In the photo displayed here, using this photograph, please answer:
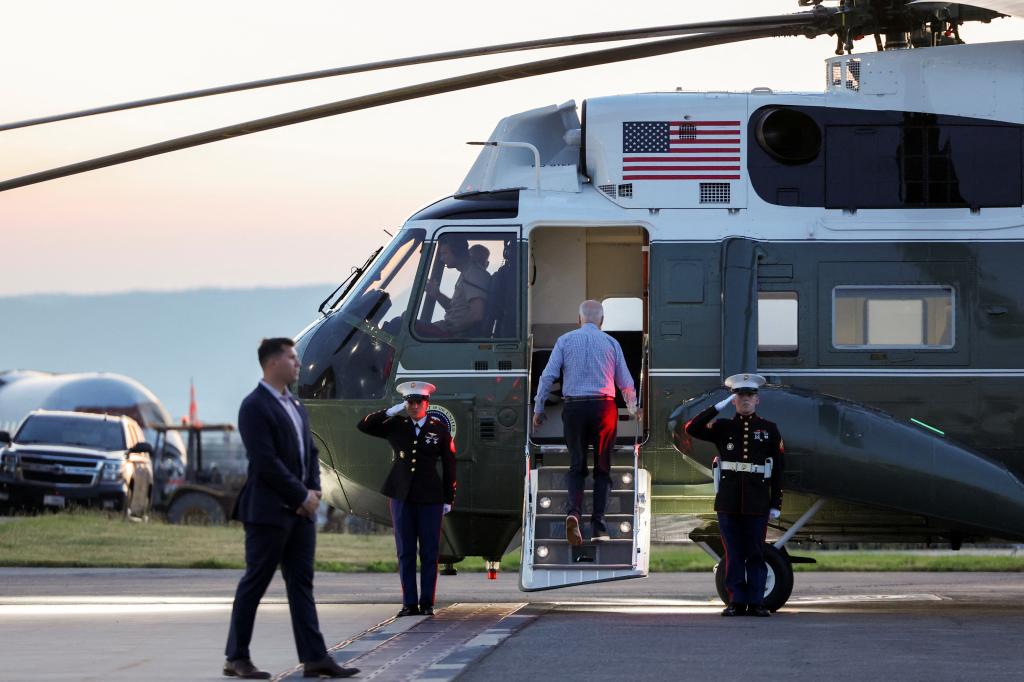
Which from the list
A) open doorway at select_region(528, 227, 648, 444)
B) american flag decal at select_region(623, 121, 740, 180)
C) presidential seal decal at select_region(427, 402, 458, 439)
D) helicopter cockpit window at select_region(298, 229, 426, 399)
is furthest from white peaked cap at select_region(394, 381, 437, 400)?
american flag decal at select_region(623, 121, 740, 180)

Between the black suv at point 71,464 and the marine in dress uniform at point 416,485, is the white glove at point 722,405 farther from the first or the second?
the black suv at point 71,464

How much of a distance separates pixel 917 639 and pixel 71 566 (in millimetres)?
12548

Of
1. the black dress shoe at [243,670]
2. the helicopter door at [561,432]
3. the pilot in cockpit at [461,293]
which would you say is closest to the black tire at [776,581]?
the helicopter door at [561,432]

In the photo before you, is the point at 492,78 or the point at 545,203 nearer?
the point at 492,78

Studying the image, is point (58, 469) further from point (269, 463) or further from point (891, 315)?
point (269, 463)

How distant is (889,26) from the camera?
45.2ft

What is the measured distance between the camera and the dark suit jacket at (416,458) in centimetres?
1256

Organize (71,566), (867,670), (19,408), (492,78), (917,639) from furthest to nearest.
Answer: (19,408) < (71,566) < (492,78) < (917,639) < (867,670)

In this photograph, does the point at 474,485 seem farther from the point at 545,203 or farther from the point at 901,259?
the point at 901,259

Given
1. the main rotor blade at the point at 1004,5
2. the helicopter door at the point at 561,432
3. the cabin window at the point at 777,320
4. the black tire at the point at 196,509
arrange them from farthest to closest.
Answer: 1. the black tire at the point at 196,509
2. the cabin window at the point at 777,320
3. the helicopter door at the point at 561,432
4. the main rotor blade at the point at 1004,5

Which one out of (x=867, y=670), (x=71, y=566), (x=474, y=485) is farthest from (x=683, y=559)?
(x=867, y=670)

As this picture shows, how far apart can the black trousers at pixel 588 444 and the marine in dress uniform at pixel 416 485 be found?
Answer: 3.11 feet

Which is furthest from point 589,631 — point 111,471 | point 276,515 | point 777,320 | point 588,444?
point 111,471

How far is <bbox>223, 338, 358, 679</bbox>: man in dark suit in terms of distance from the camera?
29.7 ft
